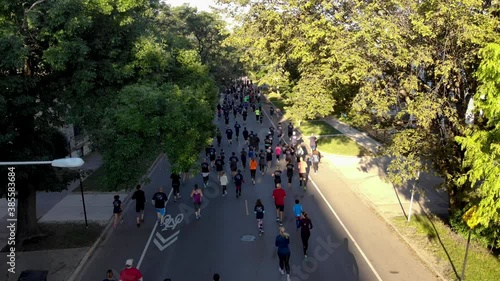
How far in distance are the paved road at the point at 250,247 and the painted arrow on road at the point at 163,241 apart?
0.10 feet

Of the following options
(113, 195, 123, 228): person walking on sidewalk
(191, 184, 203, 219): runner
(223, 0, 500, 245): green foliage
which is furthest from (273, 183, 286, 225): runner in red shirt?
(113, 195, 123, 228): person walking on sidewalk

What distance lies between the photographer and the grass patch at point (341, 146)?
88.0ft

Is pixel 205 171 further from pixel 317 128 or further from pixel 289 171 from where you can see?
pixel 317 128

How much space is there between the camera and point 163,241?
1413 cm

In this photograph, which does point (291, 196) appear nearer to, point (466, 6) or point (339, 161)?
point (339, 161)

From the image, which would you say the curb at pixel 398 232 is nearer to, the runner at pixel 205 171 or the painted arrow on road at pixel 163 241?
the runner at pixel 205 171

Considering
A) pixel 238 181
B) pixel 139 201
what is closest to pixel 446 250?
pixel 238 181

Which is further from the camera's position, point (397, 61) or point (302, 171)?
point (302, 171)

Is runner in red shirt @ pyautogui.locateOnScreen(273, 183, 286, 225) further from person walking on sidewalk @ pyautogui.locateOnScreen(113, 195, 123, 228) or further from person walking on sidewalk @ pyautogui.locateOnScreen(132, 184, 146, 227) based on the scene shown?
person walking on sidewalk @ pyautogui.locateOnScreen(113, 195, 123, 228)

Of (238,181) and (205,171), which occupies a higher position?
(238,181)

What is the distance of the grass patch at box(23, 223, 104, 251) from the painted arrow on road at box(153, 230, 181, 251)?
1.99m

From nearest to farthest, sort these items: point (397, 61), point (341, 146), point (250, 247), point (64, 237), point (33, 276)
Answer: point (33, 276)
point (397, 61)
point (250, 247)
point (64, 237)
point (341, 146)

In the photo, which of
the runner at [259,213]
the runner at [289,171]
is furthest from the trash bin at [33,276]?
the runner at [289,171]

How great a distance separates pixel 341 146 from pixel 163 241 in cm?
1696
